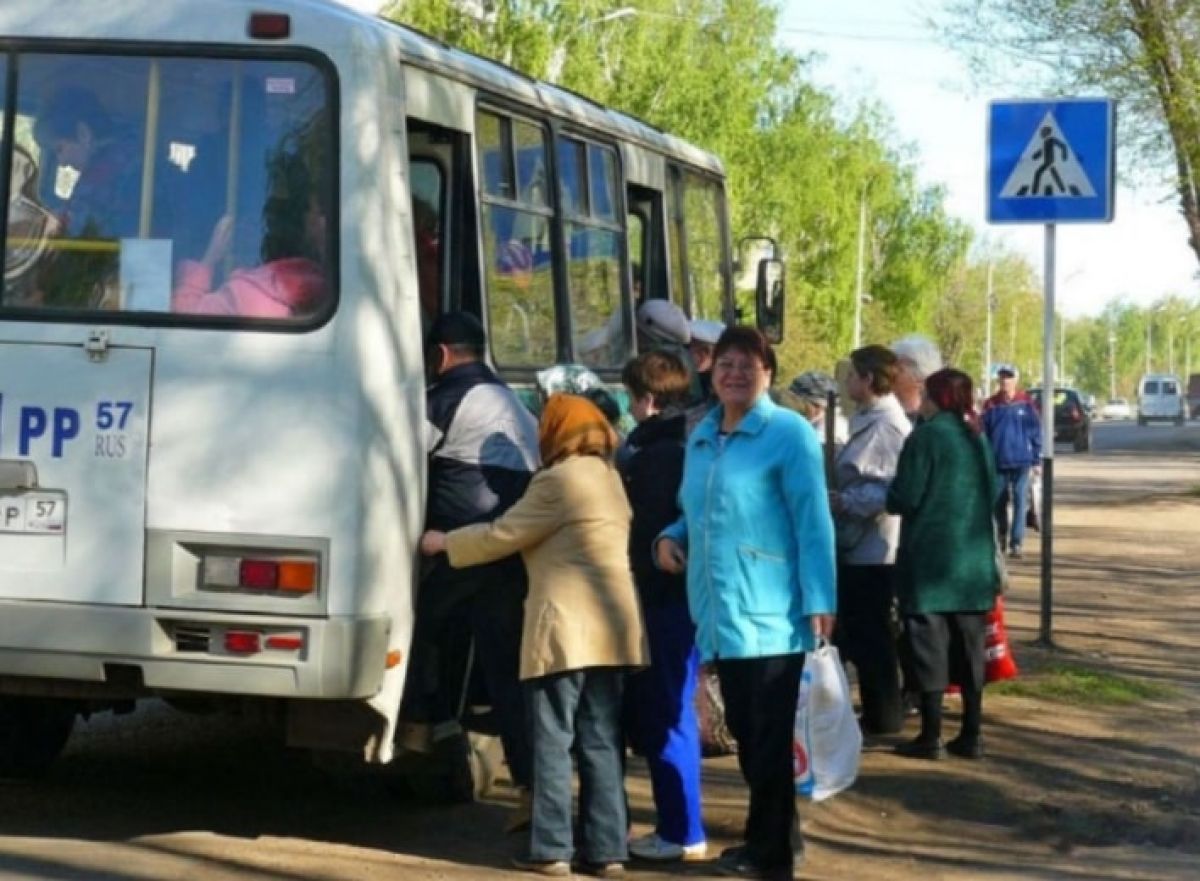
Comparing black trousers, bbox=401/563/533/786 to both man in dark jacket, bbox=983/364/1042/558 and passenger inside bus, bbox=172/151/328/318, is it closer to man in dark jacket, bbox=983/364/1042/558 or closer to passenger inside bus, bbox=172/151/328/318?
passenger inside bus, bbox=172/151/328/318

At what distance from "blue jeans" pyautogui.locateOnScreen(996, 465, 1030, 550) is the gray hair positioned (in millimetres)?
9675

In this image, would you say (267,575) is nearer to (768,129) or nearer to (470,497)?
(470,497)

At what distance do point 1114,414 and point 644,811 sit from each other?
129 meters

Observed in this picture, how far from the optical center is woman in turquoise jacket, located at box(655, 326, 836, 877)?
7930 mm

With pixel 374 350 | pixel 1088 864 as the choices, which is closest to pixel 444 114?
pixel 374 350

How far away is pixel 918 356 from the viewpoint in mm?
11844

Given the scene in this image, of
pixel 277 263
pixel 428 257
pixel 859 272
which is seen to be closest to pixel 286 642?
pixel 277 263

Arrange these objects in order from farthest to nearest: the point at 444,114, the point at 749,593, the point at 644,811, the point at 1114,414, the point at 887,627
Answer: the point at 1114,414 → the point at 887,627 → the point at 644,811 → the point at 444,114 → the point at 749,593

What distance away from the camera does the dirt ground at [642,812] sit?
8.44 m

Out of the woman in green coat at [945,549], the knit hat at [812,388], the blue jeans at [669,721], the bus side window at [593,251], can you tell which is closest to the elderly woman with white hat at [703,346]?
the bus side window at [593,251]

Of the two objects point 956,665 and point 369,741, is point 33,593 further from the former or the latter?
point 956,665

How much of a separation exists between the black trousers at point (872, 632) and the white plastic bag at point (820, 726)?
316 centimetres

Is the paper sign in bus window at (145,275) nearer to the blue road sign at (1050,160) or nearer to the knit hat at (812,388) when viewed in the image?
the knit hat at (812,388)

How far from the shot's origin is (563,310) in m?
10.3
